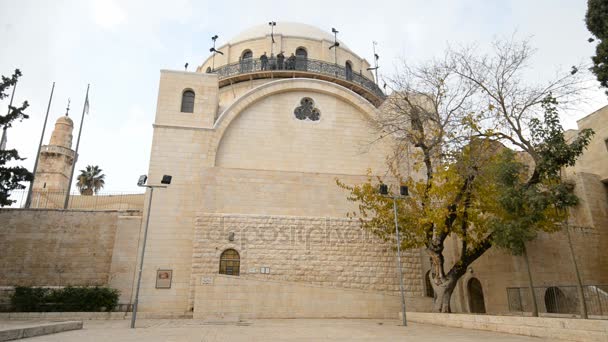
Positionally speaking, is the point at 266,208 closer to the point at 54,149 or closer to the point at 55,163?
the point at 55,163

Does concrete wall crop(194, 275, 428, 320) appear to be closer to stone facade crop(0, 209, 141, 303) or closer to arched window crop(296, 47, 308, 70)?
stone facade crop(0, 209, 141, 303)

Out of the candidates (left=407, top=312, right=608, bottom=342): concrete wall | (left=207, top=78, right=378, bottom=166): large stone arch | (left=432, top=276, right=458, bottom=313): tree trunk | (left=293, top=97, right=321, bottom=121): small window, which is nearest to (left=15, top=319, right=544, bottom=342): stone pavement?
(left=407, top=312, right=608, bottom=342): concrete wall

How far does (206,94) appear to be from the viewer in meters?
15.7

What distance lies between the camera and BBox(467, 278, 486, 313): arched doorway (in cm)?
1399

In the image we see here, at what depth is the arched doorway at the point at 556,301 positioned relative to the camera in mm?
12242

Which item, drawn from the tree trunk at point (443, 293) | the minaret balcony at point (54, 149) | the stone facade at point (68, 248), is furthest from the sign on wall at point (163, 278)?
the minaret balcony at point (54, 149)

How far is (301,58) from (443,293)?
13451 mm

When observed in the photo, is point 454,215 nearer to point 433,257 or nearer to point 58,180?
point 433,257

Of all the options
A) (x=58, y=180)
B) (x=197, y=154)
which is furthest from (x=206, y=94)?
(x=58, y=180)

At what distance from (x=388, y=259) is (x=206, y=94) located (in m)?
9.49

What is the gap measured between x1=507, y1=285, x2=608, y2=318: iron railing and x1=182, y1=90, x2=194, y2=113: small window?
13061 millimetres

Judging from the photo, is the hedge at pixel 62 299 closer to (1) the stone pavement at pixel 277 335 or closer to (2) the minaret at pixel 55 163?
(1) the stone pavement at pixel 277 335

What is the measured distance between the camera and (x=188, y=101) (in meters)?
15.7

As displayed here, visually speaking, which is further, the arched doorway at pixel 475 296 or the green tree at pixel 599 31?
the arched doorway at pixel 475 296
